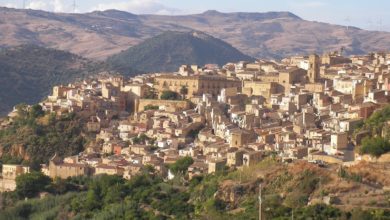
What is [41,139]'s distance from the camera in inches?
1441

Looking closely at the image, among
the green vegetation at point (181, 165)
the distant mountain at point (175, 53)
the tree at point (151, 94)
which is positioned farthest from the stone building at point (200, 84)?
the distant mountain at point (175, 53)

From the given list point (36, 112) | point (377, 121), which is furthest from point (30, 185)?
point (377, 121)

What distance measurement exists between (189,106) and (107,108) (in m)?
3.53

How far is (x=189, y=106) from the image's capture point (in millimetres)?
37438

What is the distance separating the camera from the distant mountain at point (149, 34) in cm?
13162

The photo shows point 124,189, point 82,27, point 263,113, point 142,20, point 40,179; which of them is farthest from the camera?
point 142,20

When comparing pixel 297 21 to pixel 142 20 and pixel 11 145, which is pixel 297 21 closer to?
pixel 142 20

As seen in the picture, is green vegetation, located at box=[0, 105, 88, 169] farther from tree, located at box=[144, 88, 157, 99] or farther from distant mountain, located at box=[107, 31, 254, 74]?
distant mountain, located at box=[107, 31, 254, 74]

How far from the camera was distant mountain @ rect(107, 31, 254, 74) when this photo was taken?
93.0 meters

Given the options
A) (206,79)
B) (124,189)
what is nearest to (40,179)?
(124,189)

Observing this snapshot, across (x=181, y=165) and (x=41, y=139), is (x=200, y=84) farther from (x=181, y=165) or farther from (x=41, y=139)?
(x=181, y=165)

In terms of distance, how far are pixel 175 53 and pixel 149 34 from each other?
6508cm

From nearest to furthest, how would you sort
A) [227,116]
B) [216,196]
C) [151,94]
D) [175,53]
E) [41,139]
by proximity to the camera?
1. [216,196]
2. [227,116]
3. [41,139]
4. [151,94]
5. [175,53]

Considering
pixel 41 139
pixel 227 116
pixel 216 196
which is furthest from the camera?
pixel 41 139
